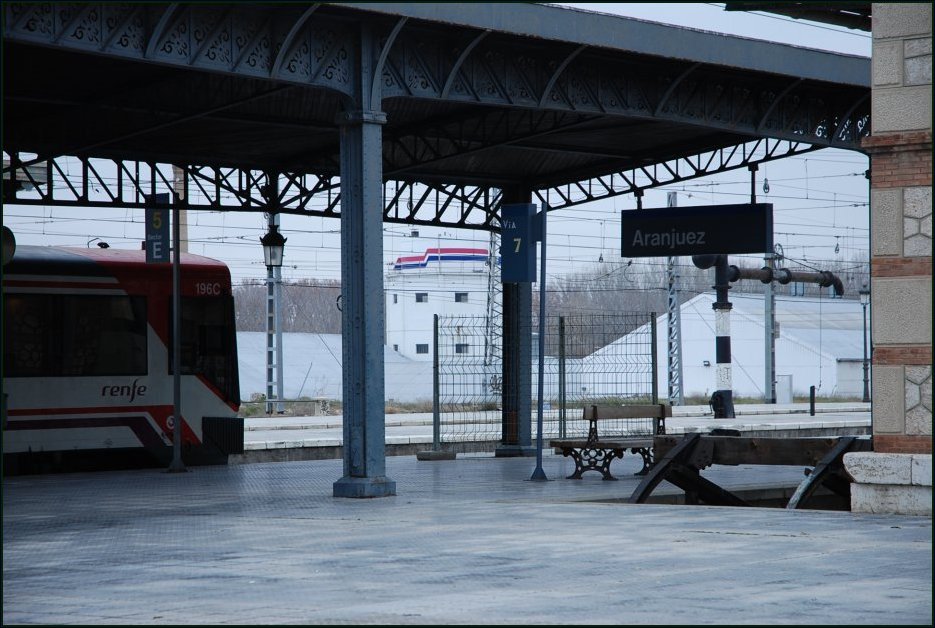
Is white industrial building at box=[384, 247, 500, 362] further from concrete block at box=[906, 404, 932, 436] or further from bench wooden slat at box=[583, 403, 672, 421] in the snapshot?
concrete block at box=[906, 404, 932, 436]

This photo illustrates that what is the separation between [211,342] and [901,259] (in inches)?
480

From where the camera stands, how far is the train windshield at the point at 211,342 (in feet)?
66.3

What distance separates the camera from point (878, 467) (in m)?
11.3

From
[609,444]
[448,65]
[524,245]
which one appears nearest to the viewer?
[448,65]

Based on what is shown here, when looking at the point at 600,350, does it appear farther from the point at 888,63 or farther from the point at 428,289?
the point at 888,63

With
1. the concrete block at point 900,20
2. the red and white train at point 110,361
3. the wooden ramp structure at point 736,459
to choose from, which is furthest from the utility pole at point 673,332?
the concrete block at point 900,20

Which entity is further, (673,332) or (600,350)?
(600,350)

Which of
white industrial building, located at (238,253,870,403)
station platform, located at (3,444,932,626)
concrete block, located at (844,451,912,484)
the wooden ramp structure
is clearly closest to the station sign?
the wooden ramp structure

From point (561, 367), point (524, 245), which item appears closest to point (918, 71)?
point (524, 245)

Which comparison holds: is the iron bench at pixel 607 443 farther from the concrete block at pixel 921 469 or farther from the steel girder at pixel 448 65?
the concrete block at pixel 921 469

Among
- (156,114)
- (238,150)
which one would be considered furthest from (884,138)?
(238,150)

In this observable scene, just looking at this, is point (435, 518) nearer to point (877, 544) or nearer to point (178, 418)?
point (877, 544)

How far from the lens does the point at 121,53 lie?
1220 centimetres

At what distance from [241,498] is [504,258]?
5.03m
